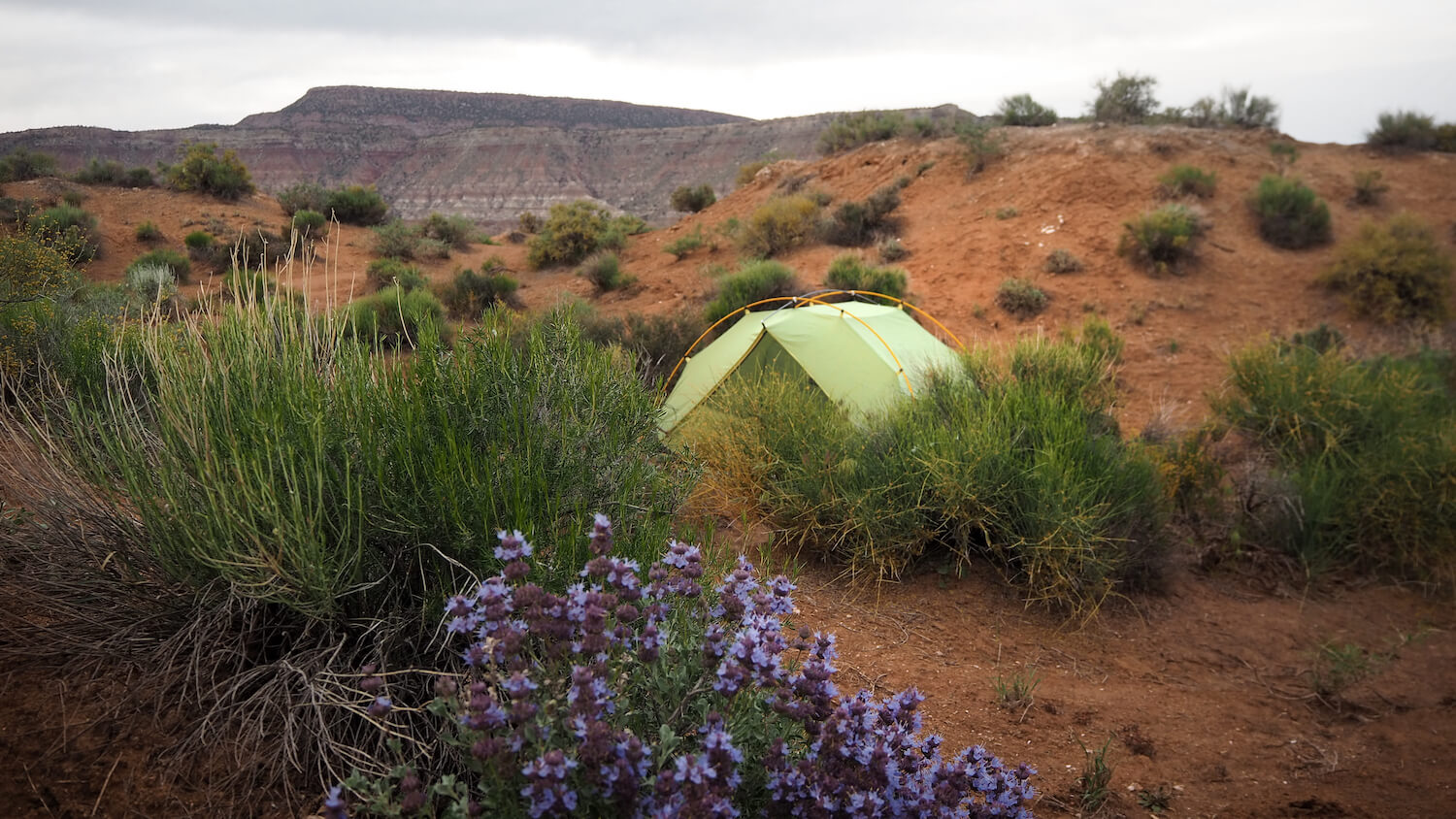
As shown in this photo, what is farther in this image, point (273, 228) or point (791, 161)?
point (791, 161)

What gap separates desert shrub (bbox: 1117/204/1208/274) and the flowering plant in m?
13.9

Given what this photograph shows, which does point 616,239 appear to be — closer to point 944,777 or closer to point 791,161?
point 791,161

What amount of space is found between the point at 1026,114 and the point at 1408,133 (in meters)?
7.76

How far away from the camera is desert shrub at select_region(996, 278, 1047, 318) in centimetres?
1323

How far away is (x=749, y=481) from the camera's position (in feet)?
18.4

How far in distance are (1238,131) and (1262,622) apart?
16820 millimetres

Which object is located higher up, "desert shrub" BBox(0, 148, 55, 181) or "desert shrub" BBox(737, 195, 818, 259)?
"desert shrub" BBox(0, 148, 55, 181)

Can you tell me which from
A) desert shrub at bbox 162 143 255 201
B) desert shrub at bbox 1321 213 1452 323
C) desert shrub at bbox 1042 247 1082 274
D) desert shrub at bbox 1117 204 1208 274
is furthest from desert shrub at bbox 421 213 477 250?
desert shrub at bbox 1321 213 1452 323

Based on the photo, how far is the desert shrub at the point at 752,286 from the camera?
11742mm

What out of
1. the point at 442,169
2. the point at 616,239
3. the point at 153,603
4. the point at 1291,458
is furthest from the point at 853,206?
the point at 442,169

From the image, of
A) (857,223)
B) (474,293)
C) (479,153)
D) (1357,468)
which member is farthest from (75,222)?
(479,153)

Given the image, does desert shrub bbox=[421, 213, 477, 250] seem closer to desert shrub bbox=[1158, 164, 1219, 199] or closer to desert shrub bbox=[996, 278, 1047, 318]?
desert shrub bbox=[996, 278, 1047, 318]

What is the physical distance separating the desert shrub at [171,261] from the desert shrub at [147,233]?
159 cm

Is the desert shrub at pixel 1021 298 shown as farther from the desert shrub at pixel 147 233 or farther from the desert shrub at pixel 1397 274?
the desert shrub at pixel 147 233
